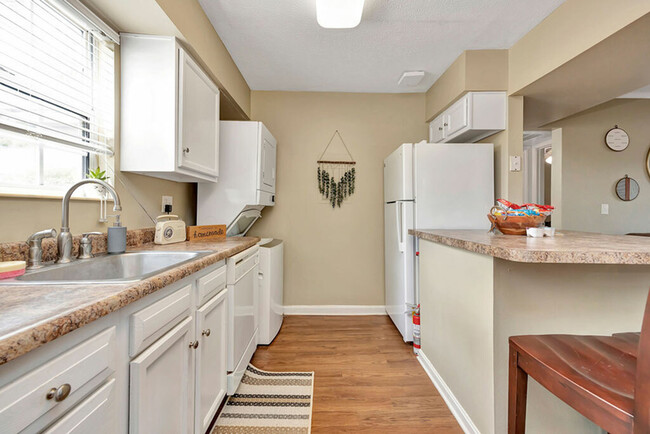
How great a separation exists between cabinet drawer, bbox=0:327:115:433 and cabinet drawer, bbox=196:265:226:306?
547 mm

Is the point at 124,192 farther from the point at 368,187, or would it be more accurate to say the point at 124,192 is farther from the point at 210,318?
the point at 368,187

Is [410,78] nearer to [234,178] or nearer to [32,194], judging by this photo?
[234,178]

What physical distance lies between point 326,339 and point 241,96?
2426 mm

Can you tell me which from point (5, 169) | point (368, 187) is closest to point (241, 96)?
point (368, 187)

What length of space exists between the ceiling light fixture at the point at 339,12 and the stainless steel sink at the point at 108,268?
161cm

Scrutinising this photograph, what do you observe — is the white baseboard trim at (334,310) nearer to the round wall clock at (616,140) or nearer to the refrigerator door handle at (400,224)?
the refrigerator door handle at (400,224)

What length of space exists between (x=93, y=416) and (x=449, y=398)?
1.72 metres

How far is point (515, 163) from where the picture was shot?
2.57 meters

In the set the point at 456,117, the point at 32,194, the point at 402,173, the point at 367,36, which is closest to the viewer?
the point at 32,194

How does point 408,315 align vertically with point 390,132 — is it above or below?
below

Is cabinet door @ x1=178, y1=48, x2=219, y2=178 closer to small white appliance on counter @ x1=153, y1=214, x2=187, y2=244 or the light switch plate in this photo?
small white appliance on counter @ x1=153, y1=214, x2=187, y2=244

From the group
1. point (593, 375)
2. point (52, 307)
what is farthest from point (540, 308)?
point (52, 307)

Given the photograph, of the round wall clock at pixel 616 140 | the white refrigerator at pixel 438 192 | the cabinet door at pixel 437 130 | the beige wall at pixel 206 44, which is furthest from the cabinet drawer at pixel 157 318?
the round wall clock at pixel 616 140

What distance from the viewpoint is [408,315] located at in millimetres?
2535
